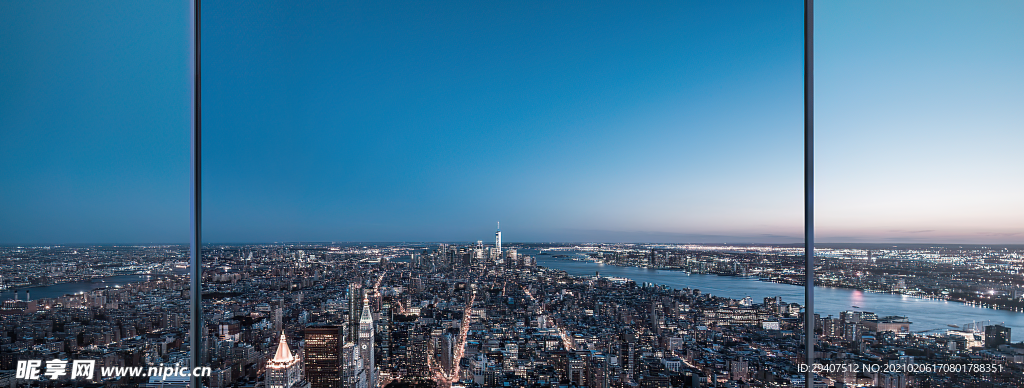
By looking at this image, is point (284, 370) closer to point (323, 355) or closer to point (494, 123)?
point (323, 355)

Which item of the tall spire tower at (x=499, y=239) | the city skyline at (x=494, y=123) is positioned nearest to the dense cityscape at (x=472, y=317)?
the tall spire tower at (x=499, y=239)

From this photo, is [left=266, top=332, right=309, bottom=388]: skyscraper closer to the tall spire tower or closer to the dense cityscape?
the dense cityscape

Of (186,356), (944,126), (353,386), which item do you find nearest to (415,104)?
(353,386)

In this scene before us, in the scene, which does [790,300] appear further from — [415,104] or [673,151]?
[415,104]

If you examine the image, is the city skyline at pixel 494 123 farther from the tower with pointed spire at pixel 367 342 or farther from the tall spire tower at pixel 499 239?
the tower with pointed spire at pixel 367 342

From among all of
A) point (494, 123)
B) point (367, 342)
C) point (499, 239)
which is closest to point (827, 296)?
point (499, 239)
